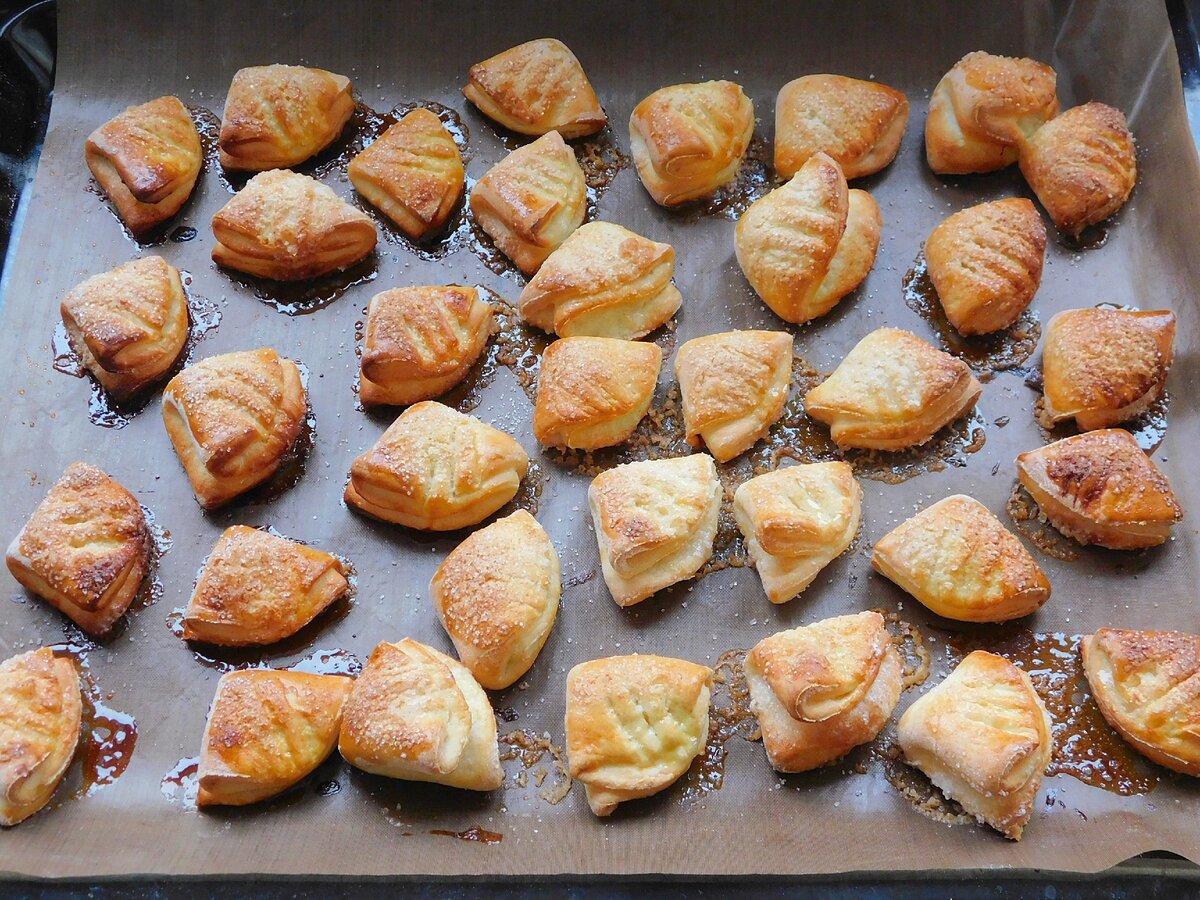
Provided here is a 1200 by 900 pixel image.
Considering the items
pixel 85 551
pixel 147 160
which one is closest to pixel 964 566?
pixel 85 551

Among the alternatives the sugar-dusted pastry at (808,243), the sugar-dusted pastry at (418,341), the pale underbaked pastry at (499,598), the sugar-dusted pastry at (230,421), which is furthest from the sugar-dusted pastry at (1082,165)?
the sugar-dusted pastry at (230,421)

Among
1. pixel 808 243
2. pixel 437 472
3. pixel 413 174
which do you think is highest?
pixel 413 174

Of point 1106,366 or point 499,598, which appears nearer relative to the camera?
point 499,598

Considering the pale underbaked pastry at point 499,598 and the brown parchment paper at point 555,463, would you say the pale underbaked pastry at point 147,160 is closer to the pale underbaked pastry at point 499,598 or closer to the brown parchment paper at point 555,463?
the brown parchment paper at point 555,463

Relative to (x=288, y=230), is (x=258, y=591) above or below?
below

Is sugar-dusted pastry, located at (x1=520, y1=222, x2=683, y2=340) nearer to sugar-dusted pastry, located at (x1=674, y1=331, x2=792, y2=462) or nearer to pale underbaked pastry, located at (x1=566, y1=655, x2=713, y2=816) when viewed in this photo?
sugar-dusted pastry, located at (x1=674, y1=331, x2=792, y2=462)

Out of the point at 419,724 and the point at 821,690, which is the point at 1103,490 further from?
the point at 419,724
